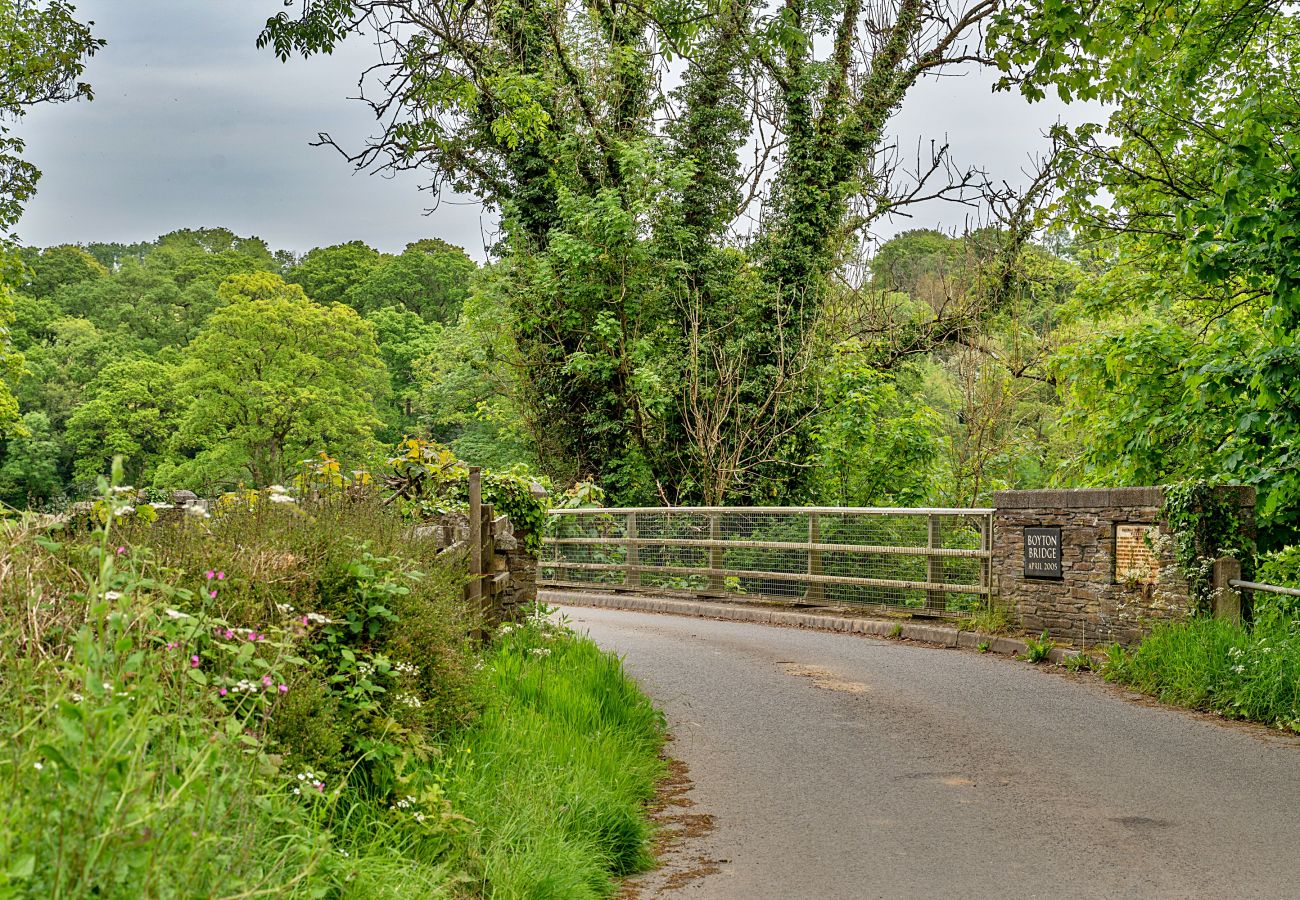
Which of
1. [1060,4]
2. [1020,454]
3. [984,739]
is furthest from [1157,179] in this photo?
[984,739]

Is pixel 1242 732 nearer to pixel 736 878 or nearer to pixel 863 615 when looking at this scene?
pixel 736 878

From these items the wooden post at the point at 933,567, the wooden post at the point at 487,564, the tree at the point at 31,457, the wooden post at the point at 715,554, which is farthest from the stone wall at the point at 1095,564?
the tree at the point at 31,457

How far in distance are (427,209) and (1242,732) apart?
18.8m

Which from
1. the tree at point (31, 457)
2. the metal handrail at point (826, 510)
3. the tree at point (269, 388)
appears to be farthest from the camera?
the tree at point (269, 388)

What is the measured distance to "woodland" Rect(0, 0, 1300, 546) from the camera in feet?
34.2

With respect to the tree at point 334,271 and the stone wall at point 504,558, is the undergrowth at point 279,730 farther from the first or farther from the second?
the tree at point 334,271

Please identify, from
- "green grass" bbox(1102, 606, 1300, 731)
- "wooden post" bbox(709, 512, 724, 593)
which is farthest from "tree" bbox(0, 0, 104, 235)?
"green grass" bbox(1102, 606, 1300, 731)

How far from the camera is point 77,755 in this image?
8.38 feet

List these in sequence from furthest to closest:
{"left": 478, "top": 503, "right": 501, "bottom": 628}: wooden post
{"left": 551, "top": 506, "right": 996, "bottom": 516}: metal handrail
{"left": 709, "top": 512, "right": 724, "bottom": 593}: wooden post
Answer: {"left": 709, "top": 512, "right": 724, "bottom": 593}: wooden post → {"left": 551, "top": 506, "right": 996, "bottom": 516}: metal handrail → {"left": 478, "top": 503, "right": 501, "bottom": 628}: wooden post

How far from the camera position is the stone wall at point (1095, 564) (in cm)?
1101

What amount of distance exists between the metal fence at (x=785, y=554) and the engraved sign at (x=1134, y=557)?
1973 millimetres

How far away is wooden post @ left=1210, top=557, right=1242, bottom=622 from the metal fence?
3.10 metres

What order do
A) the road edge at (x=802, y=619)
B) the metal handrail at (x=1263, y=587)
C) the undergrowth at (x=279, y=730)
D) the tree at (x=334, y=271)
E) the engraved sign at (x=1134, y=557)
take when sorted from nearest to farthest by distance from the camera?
the undergrowth at (x=279, y=730)
the metal handrail at (x=1263, y=587)
the engraved sign at (x=1134, y=557)
the road edge at (x=802, y=619)
the tree at (x=334, y=271)

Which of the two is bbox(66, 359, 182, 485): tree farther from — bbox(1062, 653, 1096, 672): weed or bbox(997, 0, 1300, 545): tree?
bbox(1062, 653, 1096, 672): weed
